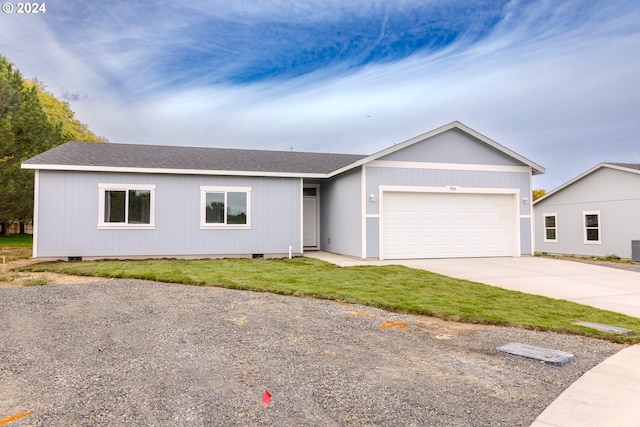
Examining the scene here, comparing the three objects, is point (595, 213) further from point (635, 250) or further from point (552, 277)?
point (552, 277)

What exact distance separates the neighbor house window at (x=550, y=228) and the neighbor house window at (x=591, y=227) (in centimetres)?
209

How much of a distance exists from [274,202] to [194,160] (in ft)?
10.9

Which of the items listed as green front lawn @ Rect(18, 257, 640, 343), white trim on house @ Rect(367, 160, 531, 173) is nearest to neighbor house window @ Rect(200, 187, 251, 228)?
green front lawn @ Rect(18, 257, 640, 343)

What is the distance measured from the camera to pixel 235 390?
339cm

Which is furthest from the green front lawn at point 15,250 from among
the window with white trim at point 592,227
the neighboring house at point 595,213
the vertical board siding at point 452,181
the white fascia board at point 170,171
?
the window with white trim at point 592,227

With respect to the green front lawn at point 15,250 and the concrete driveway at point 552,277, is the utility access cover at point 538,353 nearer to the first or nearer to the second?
the concrete driveway at point 552,277

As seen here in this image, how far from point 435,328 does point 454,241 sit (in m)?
9.43

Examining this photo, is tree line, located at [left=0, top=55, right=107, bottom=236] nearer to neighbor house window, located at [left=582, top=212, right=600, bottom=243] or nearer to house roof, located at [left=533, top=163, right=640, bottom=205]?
house roof, located at [left=533, top=163, right=640, bottom=205]

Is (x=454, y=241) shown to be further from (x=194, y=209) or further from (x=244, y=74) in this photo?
(x=244, y=74)

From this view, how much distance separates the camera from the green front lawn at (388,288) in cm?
602

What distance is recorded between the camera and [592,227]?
1905 centimetres
